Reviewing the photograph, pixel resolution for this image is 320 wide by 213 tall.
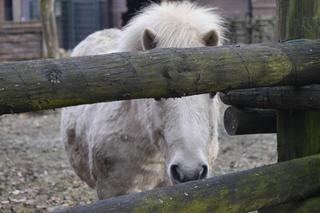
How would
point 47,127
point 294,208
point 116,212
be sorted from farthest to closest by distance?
1. point 47,127
2. point 294,208
3. point 116,212

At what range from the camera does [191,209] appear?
2410 millimetres

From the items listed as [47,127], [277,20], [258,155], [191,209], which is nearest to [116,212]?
[191,209]

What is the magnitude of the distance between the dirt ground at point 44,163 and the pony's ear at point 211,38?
2.94 metres

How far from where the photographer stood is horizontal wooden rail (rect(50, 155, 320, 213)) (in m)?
2.27

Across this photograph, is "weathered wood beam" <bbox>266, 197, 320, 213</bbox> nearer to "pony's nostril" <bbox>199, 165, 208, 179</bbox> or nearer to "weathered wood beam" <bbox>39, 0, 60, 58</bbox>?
"pony's nostril" <bbox>199, 165, 208, 179</bbox>

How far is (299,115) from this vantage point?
3059 mm

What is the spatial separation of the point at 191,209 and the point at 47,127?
28.2 feet

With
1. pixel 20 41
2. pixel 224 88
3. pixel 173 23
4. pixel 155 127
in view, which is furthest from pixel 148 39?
pixel 20 41

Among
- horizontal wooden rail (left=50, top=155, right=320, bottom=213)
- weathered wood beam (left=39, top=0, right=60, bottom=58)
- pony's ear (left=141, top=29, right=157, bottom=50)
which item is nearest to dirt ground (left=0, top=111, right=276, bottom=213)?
weathered wood beam (left=39, top=0, right=60, bottom=58)

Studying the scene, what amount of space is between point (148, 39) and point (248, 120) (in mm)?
915

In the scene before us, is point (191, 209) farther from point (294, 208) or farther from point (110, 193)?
point (110, 193)

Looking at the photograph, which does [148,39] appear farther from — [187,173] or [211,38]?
[187,173]

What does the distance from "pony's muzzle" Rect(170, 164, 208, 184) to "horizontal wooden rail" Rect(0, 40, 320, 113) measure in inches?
26.2

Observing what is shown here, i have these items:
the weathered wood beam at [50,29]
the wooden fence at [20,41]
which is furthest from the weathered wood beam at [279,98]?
the wooden fence at [20,41]
